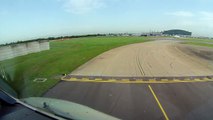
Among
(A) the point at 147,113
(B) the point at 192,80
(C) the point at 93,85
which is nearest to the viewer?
(A) the point at 147,113

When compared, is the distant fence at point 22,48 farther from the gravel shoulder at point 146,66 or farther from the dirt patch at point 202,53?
the dirt patch at point 202,53

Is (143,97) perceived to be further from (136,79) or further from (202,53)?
(202,53)

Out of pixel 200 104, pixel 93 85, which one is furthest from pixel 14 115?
pixel 93 85

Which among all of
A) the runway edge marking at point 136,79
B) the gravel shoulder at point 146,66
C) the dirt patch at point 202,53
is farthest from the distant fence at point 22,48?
the dirt patch at point 202,53

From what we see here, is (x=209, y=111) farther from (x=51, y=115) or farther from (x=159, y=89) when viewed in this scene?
(x=51, y=115)

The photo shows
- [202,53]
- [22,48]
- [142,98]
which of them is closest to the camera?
[142,98]

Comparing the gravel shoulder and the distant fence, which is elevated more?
the distant fence

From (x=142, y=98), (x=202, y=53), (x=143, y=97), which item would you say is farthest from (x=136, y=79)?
(x=202, y=53)

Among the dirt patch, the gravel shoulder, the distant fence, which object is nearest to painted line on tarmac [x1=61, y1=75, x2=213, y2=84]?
the gravel shoulder

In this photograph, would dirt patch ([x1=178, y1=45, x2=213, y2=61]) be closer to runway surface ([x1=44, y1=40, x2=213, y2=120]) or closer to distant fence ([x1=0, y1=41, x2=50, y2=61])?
A: runway surface ([x1=44, y1=40, x2=213, y2=120])
